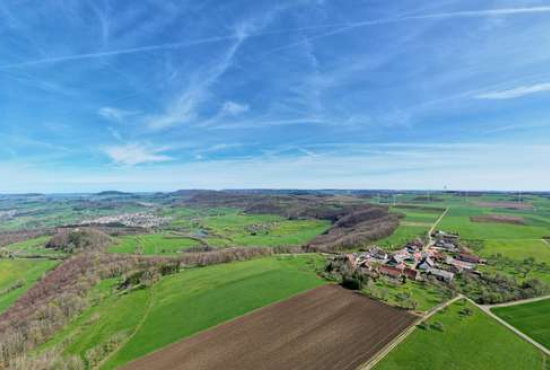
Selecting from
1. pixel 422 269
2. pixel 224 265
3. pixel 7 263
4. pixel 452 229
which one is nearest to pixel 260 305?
pixel 224 265

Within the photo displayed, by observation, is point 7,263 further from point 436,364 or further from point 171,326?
point 436,364

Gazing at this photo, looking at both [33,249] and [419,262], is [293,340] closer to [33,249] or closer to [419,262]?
[419,262]

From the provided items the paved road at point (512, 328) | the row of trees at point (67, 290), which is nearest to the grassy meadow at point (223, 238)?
the row of trees at point (67, 290)

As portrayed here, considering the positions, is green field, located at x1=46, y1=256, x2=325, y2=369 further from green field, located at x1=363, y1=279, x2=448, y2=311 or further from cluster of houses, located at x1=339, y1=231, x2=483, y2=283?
cluster of houses, located at x1=339, y1=231, x2=483, y2=283

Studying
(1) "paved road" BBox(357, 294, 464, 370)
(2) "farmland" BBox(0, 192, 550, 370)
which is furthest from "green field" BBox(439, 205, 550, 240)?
(1) "paved road" BBox(357, 294, 464, 370)

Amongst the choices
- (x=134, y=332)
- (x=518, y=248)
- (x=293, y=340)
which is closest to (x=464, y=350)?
(x=293, y=340)

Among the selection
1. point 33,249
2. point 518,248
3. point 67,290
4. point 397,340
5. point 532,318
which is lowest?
point 33,249
